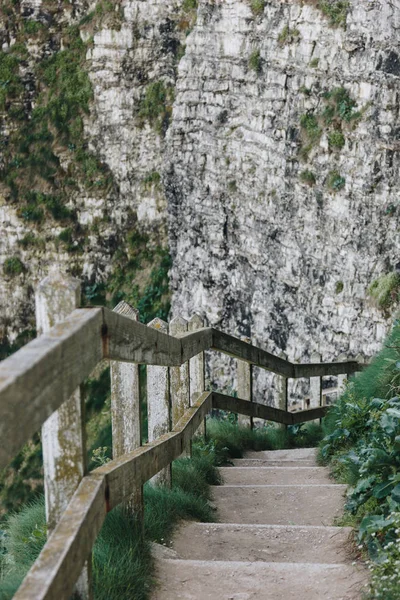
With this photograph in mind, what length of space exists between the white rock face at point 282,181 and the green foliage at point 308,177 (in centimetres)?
12

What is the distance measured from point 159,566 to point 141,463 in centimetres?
46

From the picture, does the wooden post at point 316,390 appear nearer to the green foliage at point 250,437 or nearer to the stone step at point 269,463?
the green foliage at point 250,437

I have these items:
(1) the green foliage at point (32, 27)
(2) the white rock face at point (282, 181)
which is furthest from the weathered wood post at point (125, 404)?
(1) the green foliage at point (32, 27)

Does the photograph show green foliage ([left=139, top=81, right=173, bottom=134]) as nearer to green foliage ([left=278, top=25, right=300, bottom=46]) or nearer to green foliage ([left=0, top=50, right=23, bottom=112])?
green foliage ([left=0, top=50, right=23, bottom=112])

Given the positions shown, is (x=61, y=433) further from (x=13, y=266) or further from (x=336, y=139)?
(x=13, y=266)

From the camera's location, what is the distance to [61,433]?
2328 mm

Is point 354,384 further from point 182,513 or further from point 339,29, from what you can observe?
point 339,29

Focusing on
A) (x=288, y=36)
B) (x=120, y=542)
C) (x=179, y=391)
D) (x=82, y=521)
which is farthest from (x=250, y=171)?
(x=82, y=521)

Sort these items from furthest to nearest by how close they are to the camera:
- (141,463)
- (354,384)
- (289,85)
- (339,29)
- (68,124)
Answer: (68,124) → (289,85) → (339,29) → (354,384) → (141,463)

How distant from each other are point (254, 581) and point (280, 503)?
5.75 ft

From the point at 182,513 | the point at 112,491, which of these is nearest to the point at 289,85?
the point at 182,513

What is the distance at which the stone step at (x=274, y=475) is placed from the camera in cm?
550

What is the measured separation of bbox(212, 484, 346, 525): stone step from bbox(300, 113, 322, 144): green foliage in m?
12.1

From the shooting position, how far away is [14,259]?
26469 mm
